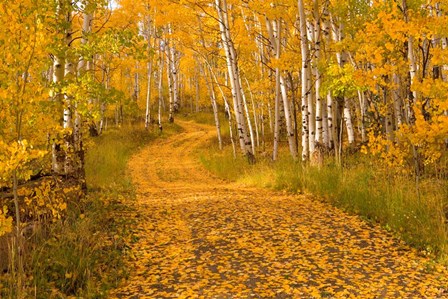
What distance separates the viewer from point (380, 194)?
7.24 metres

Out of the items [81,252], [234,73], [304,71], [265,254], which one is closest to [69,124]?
[81,252]

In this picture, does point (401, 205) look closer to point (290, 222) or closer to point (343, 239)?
point (343, 239)

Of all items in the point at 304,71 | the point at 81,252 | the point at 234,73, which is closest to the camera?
the point at 81,252

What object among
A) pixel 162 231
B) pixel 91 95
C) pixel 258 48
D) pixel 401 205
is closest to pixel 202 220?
pixel 162 231

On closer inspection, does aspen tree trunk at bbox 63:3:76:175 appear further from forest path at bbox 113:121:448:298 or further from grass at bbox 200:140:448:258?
grass at bbox 200:140:448:258

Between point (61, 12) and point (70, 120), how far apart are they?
195cm

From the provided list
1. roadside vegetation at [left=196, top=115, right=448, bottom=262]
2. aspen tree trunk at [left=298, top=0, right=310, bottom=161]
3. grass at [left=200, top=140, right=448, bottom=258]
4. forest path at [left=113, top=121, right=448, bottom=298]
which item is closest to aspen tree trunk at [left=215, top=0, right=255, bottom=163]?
roadside vegetation at [left=196, top=115, right=448, bottom=262]

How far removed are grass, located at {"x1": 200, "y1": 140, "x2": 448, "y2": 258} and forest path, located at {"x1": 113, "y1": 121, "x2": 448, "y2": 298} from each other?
0.29 meters

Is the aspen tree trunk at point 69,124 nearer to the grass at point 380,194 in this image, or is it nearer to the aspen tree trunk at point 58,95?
the aspen tree trunk at point 58,95

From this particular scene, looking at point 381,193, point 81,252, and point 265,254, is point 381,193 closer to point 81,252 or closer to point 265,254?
point 265,254

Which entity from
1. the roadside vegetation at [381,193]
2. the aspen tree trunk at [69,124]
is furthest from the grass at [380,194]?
the aspen tree trunk at [69,124]

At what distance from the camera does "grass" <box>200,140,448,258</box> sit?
19.0 ft

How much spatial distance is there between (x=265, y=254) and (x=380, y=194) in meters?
2.97

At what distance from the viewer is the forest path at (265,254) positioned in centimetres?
446
